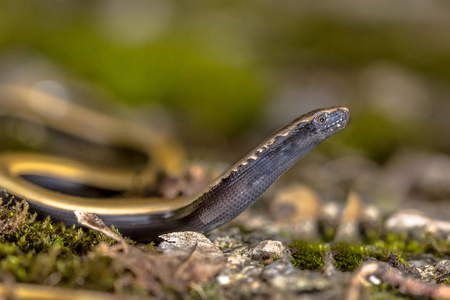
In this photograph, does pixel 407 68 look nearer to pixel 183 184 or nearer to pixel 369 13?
pixel 369 13

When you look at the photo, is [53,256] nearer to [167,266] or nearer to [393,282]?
[167,266]

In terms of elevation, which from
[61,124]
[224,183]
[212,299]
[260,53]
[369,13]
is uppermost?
[369,13]

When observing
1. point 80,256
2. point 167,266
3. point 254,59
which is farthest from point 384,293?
point 254,59

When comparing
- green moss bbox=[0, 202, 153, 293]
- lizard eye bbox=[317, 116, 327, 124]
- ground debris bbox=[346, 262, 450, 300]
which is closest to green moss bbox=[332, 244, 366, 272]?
ground debris bbox=[346, 262, 450, 300]

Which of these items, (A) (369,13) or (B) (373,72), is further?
(A) (369,13)

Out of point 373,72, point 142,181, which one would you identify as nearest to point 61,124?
point 142,181

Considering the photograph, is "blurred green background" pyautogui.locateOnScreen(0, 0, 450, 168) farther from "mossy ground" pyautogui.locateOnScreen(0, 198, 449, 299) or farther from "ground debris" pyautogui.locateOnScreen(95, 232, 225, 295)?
"ground debris" pyautogui.locateOnScreen(95, 232, 225, 295)
